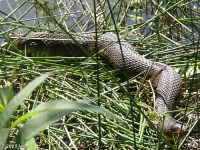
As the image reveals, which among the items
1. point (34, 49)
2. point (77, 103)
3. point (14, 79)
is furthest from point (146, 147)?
point (34, 49)

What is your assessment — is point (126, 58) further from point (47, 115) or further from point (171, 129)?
point (47, 115)

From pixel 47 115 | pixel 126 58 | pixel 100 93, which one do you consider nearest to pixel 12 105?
pixel 47 115

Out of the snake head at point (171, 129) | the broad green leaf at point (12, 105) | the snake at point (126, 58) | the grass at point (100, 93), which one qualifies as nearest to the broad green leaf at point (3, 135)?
the broad green leaf at point (12, 105)

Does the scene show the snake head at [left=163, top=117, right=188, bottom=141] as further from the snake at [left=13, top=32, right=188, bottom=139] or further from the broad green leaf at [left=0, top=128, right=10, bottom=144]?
the broad green leaf at [left=0, top=128, right=10, bottom=144]

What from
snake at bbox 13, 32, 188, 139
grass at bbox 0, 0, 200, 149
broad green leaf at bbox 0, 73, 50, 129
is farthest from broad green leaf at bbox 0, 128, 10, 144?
snake at bbox 13, 32, 188, 139

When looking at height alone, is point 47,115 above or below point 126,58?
above

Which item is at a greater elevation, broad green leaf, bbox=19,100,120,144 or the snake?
broad green leaf, bbox=19,100,120,144

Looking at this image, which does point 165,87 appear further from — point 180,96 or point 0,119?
point 0,119

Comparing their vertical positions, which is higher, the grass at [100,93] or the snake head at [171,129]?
the grass at [100,93]

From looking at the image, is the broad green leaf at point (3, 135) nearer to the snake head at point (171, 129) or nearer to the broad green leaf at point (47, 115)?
the broad green leaf at point (47, 115)
